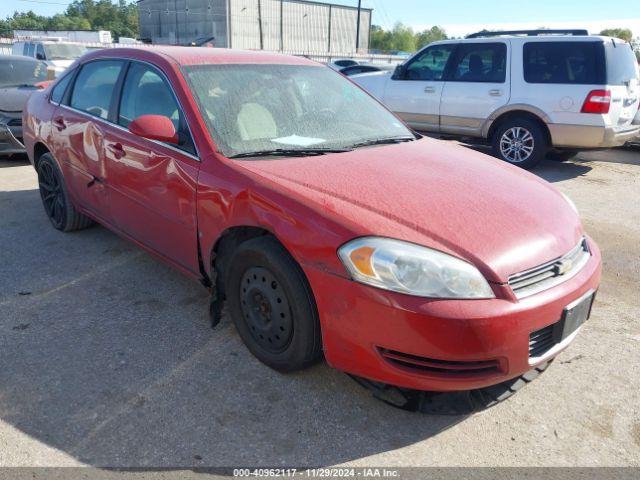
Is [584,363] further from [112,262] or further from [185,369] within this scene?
[112,262]

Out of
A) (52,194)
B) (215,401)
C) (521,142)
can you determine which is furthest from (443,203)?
(521,142)

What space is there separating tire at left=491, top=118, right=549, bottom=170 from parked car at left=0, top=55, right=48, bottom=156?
609 centimetres

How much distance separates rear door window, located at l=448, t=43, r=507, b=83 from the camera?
7.73 m

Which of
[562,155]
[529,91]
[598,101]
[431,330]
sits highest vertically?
[529,91]

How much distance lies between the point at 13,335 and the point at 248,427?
1.67m

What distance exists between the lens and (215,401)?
2.59m

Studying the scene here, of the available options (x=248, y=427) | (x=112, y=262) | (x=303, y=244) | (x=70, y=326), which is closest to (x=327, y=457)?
(x=248, y=427)

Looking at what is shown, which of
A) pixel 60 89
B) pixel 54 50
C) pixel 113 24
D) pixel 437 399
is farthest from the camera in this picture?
pixel 113 24

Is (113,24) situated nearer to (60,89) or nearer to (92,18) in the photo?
(92,18)

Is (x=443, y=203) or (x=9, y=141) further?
(x=9, y=141)

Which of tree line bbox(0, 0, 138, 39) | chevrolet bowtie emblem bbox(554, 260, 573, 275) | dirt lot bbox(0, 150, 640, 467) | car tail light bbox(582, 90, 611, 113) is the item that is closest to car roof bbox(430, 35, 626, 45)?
car tail light bbox(582, 90, 611, 113)

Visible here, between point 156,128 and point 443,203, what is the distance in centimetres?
161

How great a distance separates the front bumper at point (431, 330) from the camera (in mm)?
2129

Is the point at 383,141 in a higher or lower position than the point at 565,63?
lower
